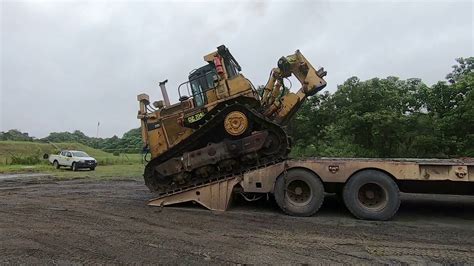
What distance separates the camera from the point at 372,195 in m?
8.03

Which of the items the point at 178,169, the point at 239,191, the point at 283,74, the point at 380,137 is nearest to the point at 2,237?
the point at 178,169

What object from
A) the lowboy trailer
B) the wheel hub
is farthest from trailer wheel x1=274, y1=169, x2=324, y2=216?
the wheel hub

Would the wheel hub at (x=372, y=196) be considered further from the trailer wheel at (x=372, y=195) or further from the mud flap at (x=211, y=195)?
the mud flap at (x=211, y=195)

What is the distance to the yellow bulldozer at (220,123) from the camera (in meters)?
Answer: 9.31

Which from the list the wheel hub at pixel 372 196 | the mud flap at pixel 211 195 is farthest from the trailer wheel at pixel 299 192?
the mud flap at pixel 211 195

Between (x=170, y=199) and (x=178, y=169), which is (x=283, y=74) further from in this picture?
(x=170, y=199)

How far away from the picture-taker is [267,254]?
5535 millimetres

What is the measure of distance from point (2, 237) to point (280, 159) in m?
5.57

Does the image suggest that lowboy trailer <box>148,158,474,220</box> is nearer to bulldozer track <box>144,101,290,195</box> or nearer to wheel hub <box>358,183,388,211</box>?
wheel hub <box>358,183,388,211</box>

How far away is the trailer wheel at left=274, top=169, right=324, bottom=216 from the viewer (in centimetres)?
819

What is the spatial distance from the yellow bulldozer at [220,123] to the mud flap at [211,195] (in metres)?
0.30

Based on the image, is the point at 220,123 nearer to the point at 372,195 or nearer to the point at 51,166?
the point at 372,195

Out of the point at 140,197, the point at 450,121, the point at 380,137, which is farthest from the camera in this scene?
the point at 380,137

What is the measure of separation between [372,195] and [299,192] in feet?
4.84
